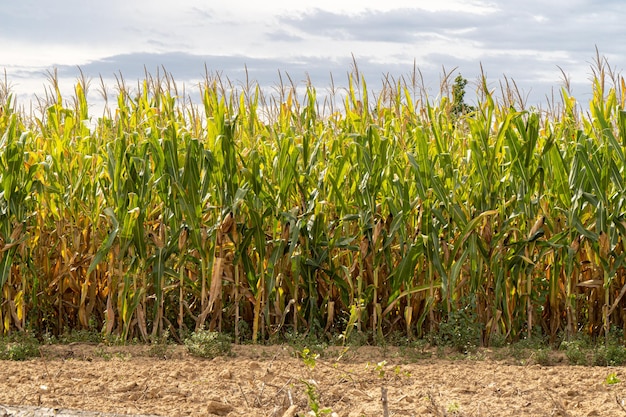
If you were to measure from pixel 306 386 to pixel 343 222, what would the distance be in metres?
2.87

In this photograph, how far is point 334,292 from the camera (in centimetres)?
840

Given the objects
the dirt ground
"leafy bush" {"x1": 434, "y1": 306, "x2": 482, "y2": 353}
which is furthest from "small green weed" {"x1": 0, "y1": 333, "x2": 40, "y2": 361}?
"leafy bush" {"x1": 434, "y1": 306, "x2": 482, "y2": 353}

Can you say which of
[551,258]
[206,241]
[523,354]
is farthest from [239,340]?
[551,258]

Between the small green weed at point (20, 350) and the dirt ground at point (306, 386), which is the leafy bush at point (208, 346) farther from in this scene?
the small green weed at point (20, 350)

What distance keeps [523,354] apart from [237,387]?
2893 millimetres

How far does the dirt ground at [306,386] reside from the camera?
5191 millimetres

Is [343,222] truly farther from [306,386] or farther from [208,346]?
[306,386]

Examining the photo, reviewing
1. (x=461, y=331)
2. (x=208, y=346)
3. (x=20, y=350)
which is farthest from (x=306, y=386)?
(x=20, y=350)

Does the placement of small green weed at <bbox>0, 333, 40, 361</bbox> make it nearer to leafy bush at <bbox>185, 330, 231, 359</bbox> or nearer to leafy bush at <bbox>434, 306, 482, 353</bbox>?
leafy bush at <bbox>185, 330, 231, 359</bbox>

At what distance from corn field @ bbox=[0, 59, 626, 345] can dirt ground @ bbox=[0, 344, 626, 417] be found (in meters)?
0.83

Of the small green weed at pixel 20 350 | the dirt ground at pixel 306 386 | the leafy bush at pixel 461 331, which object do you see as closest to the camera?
the dirt ground at pixel 306 386

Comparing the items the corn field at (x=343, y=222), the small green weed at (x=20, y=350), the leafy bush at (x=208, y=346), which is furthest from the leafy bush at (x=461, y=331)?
the small green weed at (x=20, y=350)

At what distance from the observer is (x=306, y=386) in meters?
5.32

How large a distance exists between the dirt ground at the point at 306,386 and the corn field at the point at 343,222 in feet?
2.73
